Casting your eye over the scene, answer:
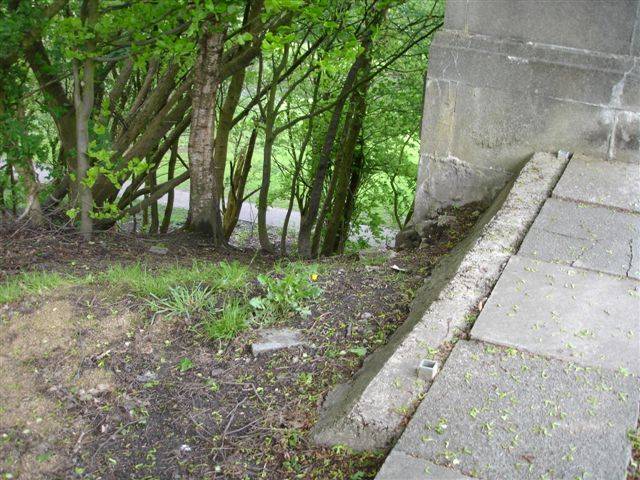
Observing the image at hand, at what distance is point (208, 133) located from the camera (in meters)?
6.80

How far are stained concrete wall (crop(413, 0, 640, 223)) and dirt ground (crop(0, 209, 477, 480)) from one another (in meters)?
1.21

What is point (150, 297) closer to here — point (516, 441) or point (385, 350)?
point (385, 350)

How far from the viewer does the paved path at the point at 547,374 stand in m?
2.24

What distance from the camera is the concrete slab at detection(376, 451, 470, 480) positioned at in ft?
7.13

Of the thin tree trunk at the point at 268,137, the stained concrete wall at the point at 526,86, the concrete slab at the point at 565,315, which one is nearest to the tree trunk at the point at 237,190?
the thin tree trunk at the point at 268,137

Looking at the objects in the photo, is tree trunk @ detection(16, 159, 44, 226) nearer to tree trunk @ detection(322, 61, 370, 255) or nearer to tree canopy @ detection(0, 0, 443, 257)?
tree canopy @ detection(0, 0, 443, 257)

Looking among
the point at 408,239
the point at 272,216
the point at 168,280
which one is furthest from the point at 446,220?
the point at 272,216

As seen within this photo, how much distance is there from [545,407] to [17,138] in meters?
5.23

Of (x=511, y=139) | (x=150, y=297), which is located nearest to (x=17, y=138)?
(x=150, y=297)

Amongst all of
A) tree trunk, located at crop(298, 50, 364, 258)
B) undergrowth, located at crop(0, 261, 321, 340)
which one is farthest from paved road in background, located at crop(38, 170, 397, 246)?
undergrowth, located at crop(0, 261, 321, 340)

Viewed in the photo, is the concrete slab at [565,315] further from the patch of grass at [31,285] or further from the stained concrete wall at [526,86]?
the patch of grass at [31,285]

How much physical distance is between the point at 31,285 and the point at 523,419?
308 cm

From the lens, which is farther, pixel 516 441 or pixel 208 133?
pixel 208 133

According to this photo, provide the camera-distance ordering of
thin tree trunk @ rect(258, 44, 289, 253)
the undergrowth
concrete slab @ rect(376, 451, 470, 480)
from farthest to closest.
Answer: thin tree trunk @ rect(258, 44, 289, 253) → the undergrowth → concrete slab @ rect(376, 451, 470, 480)
